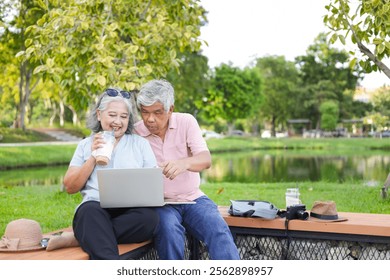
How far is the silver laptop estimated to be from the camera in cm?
262

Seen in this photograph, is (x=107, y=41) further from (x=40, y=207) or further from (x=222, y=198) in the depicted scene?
(x=222, y=198)

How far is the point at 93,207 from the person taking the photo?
2.57m

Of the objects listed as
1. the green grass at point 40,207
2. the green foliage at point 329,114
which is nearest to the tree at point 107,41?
the green grass at point 40,207

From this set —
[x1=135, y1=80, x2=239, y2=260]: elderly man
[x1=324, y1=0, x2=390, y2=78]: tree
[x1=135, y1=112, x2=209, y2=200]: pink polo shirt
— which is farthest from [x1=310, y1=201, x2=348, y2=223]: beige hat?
[x1=324, y1=0, x2=390, y2=78]: tree

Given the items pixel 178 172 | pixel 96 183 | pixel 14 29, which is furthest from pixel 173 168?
pixel 14 29

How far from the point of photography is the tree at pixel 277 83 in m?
38.2

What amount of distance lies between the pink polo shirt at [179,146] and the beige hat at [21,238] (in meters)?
0.71

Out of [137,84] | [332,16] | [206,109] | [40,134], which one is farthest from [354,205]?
[206,109]

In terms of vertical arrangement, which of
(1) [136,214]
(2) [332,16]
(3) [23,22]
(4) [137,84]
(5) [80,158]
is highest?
(3) [23,22]

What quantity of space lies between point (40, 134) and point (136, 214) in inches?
893

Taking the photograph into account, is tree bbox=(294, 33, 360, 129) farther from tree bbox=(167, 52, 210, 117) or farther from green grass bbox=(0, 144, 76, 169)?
green grass bbox=(0, 144, 76, 169)

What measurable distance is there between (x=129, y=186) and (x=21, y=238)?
0.51m

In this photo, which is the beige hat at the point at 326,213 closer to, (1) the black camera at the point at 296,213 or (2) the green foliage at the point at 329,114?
(1) the black camera at the point at 296,213
